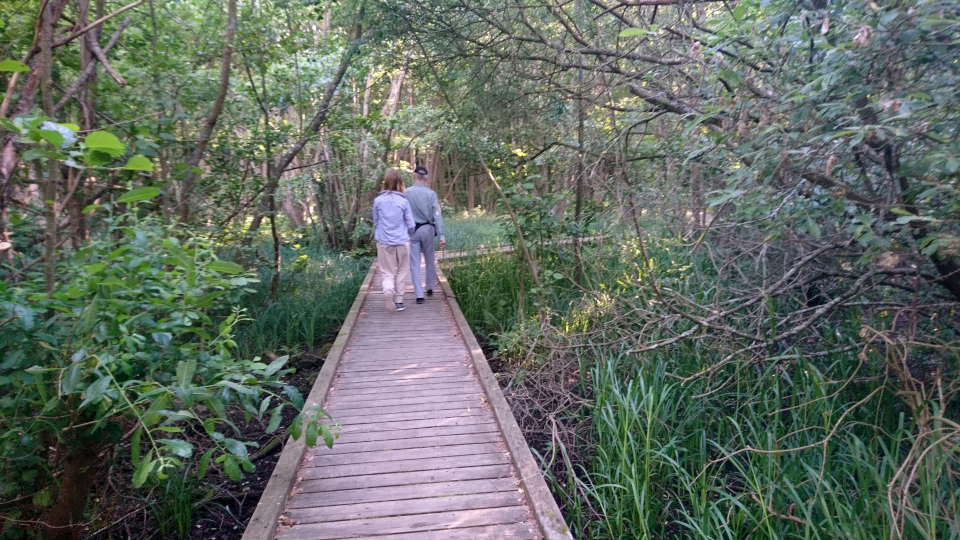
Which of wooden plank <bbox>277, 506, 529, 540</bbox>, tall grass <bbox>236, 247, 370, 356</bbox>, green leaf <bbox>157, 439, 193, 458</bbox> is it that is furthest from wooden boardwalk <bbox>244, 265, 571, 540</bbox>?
tall grass <bbox>236, 247, 370, 356</bbox>

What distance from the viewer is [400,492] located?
3506 millimetres

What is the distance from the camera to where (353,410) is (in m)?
4.59

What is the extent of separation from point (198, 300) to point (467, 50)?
5058mm

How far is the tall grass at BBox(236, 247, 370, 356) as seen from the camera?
698 centimetres

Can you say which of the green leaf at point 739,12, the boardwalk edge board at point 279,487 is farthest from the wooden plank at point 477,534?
the green leaf at point 739,12

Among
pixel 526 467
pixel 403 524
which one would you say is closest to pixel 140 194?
pixel 403 524

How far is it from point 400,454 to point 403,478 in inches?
11.9

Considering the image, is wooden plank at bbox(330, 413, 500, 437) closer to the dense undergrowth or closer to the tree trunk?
the dense undergrowth

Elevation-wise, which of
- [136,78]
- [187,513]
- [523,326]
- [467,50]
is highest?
[467,50]

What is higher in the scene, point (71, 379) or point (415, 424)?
point (71, 379)

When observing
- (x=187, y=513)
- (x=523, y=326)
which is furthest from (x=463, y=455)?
(x=523, y=326)

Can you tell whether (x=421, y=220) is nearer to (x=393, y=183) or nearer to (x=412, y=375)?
(x=393, y=183)

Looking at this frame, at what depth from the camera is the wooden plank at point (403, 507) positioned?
326cm

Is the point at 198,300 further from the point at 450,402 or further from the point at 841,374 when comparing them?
the point at 841,374
